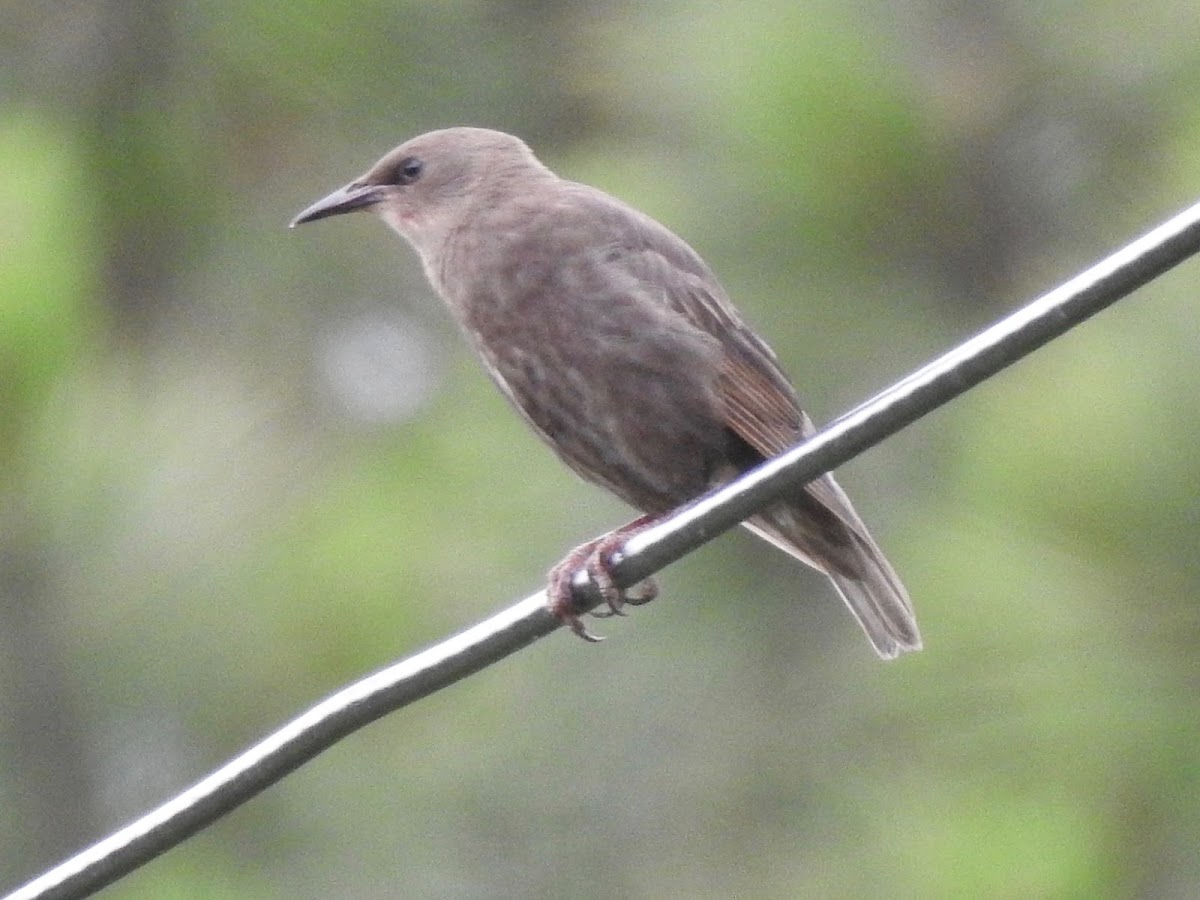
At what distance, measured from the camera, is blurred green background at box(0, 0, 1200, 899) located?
145 inches

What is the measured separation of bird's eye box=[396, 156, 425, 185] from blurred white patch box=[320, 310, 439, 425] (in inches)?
51.2

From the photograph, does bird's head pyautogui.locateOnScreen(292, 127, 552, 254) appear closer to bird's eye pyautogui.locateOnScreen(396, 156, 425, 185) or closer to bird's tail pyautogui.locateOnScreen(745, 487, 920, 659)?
bird's eye pyautogui.locateOnScreen(396, 156, 425, 185)

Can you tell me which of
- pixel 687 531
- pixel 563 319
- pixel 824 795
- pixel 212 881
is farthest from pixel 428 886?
pixel 687 531

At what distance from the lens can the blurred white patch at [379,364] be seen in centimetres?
670

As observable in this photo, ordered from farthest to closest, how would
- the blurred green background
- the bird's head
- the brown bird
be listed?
1. the bird's head
2. the brown bird
3. the blurred green background

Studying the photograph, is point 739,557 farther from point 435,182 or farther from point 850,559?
point 435,182

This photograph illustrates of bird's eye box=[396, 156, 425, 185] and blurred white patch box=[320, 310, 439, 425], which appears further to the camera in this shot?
blurred white patch box=[320, 310, 439, 425]

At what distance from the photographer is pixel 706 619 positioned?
523cm

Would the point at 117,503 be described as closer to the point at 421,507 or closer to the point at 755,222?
the point at 421,507

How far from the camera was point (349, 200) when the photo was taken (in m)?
5.21

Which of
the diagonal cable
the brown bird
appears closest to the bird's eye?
the brown bird

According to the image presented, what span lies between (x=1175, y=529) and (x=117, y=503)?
1934 millimetres

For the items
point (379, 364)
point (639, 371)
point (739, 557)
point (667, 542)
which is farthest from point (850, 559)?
point (379, 364)

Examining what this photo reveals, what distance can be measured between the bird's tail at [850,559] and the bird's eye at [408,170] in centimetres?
119
